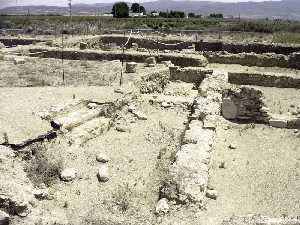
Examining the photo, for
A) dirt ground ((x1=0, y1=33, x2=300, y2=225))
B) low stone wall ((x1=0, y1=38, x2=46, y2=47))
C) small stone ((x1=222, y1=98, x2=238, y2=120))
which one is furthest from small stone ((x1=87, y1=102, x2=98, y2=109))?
low stone wall ((x1=0, y1=38, x2=46, y2=47))

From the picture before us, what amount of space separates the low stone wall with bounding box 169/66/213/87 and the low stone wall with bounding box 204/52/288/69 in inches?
177

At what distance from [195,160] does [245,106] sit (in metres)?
5.16

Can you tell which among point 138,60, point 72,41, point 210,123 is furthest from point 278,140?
point 72,41

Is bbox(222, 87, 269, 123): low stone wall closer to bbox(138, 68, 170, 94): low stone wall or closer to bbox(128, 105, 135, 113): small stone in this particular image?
bbox(128, 105, 135, 113): small stone

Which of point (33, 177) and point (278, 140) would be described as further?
point (278, 140)

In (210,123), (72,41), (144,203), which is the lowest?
(144,203)

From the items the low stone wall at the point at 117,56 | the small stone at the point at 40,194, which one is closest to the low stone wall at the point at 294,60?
the low stone wall at the point at 117,56

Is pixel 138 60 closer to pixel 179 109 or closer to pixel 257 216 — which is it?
pixel 179 109

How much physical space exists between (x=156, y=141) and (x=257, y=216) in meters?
4.62

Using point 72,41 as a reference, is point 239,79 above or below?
below

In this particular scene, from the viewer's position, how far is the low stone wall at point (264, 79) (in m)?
17.9

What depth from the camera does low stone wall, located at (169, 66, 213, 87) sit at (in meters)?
17.8

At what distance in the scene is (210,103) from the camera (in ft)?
40.1

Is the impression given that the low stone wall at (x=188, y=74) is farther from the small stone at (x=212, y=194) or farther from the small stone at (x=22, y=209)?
the small stone at (x=22, y=209)
